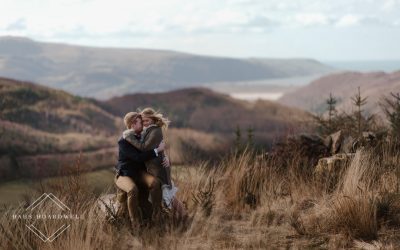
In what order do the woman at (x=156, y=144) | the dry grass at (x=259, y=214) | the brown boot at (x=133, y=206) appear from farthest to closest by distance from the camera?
1. the woman at (x=156, y=144)
2. the brown boot at (x=133, y=206)
3. the dry grass at (x=259, y=214)

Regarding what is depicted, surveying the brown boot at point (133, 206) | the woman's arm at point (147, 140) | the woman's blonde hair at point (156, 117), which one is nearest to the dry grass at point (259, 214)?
the brown boot at point (133, 206)

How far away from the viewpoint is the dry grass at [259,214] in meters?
6.99

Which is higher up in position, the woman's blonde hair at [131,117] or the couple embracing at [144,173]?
the woman's blonde hair at [131,117]

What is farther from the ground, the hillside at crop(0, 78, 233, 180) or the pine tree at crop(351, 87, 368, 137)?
the pine tree at crop(351, 87, 368, 137)

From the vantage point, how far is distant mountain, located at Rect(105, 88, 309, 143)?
188 feet

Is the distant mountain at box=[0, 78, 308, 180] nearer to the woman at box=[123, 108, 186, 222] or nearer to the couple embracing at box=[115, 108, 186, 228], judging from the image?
the couple embracing at box=[115, 108, 186, 228]

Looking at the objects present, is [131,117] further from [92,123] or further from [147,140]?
[92,123]

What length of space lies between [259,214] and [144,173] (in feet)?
5.36


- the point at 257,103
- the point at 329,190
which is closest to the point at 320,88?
the point at 257,103

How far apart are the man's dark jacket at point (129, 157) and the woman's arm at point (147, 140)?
8 cm

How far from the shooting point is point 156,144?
772cm

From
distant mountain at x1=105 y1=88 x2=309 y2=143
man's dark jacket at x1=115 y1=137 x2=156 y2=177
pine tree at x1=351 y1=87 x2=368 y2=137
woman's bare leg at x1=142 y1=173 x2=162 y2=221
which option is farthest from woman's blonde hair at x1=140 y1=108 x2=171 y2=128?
distant mountain at x1=105 y1=88 x2=309 y2=143

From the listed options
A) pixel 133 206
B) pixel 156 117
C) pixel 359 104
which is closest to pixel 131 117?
pixel 156 117

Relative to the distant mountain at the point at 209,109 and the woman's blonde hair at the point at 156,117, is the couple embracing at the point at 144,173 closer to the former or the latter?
the woman's blonde hair at the point at 156,117
